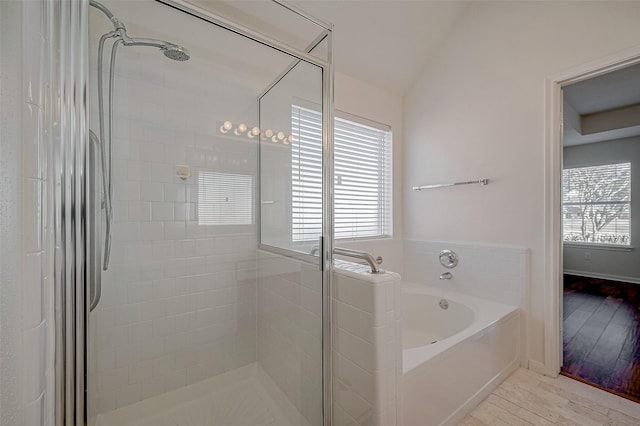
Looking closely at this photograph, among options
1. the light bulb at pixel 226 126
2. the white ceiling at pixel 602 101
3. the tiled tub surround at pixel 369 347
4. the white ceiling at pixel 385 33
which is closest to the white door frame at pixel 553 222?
the white ceiling at pixel 602 101

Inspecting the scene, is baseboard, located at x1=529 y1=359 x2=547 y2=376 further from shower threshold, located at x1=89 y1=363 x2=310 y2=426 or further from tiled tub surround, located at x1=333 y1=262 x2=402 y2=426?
shower threshold, located at x1=89 y1=363 x2=310 y2=426

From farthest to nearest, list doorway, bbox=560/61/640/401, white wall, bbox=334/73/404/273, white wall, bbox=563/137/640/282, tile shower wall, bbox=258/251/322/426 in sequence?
white wall, bbox=563/137/640/282 → white wall, bbox=334/73/404/273 → doorway, bbox=560/61/640/401 → tile shower wall, bbox=258/251/322/426

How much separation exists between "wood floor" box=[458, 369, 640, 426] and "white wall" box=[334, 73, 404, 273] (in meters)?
1.26

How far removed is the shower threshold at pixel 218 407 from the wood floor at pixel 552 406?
103 cm

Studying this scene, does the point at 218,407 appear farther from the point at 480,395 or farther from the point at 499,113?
the point at 499,113

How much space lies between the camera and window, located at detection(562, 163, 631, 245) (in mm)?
4340

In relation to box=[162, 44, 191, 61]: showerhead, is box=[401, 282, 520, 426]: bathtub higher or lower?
lower

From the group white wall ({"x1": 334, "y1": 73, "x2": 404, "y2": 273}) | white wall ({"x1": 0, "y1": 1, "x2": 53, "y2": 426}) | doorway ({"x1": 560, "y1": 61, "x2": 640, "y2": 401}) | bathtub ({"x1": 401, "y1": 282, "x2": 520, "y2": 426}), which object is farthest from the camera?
white wall ({"x1": 334, "y1": 73, "x2": 404, "y2": 273})

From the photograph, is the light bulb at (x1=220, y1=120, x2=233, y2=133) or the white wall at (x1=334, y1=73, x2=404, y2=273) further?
the white wall at (x1=334, y1=73, x2=404, y2=273)

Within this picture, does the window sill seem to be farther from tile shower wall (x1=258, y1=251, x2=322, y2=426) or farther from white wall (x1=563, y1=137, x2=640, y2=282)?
tile shower wall (x1=258, y1=251, x2=322, y2=426)

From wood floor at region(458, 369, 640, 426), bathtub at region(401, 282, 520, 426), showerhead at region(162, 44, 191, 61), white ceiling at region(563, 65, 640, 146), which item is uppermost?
white ceiling at region(563, 65, 640, 146)

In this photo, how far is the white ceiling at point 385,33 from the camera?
197 centimetres

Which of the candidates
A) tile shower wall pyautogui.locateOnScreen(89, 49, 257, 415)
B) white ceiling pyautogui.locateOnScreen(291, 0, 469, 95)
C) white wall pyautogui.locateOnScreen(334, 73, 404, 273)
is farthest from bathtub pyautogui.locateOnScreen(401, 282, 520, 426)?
white ceiling pyautogui.locateOnScreen(291, 0, 469, 95)

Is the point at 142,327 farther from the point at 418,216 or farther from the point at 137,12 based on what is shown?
the point at 418,216
